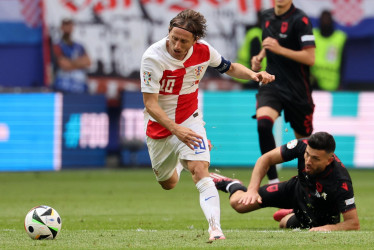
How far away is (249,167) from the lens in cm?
1842

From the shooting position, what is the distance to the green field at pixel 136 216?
23.8 ft

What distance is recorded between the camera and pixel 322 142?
7941 millimetres

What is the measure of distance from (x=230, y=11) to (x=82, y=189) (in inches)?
265

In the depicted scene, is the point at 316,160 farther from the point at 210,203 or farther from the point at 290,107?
the point at 290,107

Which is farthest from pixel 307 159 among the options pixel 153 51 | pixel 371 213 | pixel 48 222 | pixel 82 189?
pixel 82 189

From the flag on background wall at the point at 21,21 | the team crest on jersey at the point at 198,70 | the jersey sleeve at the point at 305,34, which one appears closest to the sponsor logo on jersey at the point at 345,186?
the team crest on jersey at the point at 198,70

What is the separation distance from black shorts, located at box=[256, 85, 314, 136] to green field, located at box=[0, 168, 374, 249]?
1.23 metres

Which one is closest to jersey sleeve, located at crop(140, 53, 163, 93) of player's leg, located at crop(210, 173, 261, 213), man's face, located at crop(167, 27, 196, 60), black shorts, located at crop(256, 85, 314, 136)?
man's face, located at crop(167, 27, 196, 60)

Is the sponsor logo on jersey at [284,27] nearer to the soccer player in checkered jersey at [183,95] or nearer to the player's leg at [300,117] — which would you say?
the player's leg at [300,117]

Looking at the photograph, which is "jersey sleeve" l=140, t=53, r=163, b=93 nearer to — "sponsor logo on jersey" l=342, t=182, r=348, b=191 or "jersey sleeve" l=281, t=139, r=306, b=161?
"jersey sleeve" l=281, t=139, r=306, b=161

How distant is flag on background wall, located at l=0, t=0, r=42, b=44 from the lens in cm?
1966

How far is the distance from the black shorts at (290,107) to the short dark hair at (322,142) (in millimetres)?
2577

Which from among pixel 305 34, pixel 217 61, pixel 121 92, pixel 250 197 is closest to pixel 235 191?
pixel 250 197

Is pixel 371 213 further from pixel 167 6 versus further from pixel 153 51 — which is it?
pixel 167 6
